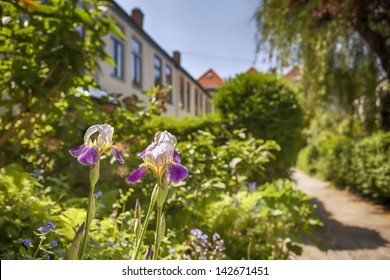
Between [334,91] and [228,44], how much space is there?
17.1 ft

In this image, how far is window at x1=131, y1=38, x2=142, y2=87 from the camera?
2547 mm

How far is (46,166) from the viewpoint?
2.54 m

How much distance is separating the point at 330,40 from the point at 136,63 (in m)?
2.73

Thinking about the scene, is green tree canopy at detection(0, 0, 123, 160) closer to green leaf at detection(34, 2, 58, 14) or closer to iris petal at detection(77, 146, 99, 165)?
green leaf at detection(34, 2, 58, 14)

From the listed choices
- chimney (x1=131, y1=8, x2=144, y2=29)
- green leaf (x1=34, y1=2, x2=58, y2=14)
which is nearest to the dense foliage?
green leaf (x1=34, y1=2, x2=58, y2=14)

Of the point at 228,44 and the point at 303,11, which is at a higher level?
the point at 303,11

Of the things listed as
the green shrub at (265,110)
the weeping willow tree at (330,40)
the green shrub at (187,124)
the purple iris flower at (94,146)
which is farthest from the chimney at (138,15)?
the green shrub at (265,110)

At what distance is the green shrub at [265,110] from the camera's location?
354 centimetres

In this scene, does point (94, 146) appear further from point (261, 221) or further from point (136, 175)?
point (261, 221)

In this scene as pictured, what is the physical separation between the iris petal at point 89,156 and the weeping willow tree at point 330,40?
2.16 metres

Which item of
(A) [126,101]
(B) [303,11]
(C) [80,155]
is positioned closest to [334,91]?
(B) [303,11]

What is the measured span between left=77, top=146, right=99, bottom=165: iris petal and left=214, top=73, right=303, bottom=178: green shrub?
286cm
